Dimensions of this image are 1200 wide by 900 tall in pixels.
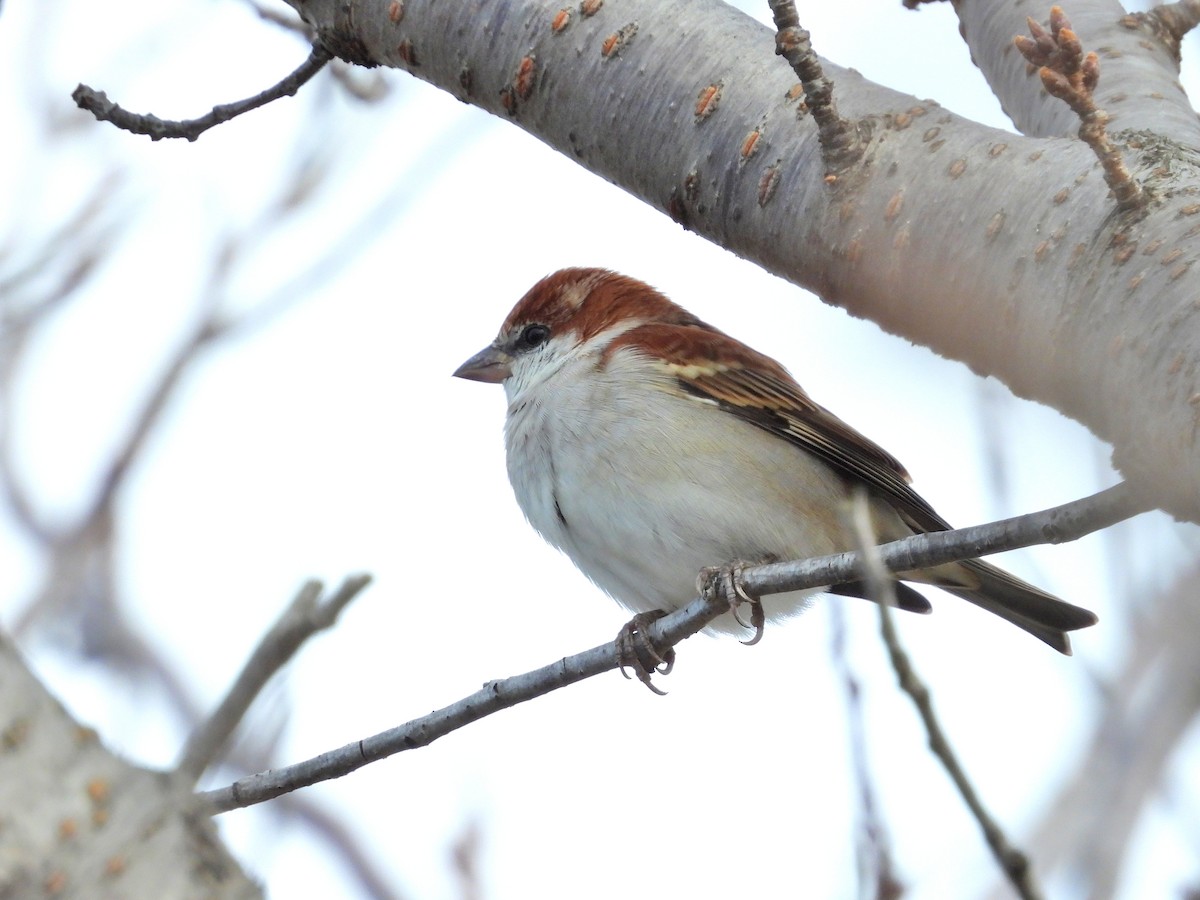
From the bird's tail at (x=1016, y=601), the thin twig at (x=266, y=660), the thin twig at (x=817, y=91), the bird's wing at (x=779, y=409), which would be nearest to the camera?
the thin twig at (x=266, y=660)

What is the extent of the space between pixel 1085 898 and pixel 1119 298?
49.4 inches

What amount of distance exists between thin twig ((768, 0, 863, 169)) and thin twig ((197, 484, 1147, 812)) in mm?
859

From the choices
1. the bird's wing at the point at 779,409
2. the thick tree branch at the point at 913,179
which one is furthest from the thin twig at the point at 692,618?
the bird's wing at the point at 779,409

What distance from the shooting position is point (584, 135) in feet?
11.5

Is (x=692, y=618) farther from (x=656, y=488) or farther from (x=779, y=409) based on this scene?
(x=779, y=409)

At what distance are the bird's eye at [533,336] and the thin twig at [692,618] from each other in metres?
2.05

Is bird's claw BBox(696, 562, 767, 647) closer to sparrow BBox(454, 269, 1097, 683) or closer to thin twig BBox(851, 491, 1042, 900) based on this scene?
sparrow BBox(454, 269, 1097, 683)

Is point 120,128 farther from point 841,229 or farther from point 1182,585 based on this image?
point 1182,585

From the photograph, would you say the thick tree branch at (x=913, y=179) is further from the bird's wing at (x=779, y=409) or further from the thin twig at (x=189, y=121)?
the bird's wing at (x=779, y=409)

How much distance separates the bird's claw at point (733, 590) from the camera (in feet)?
11.6

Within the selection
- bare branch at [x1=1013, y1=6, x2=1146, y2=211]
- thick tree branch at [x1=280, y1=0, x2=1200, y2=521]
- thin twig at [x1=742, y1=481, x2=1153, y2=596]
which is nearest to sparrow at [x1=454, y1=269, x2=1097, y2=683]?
thick tree branch at [x1=280, y1=0, x2=1200, y2=521]

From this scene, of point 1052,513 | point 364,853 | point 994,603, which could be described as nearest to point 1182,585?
point 994,603

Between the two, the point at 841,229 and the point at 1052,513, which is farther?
the point at 841,229

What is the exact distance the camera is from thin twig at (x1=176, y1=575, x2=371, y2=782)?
1.63m
